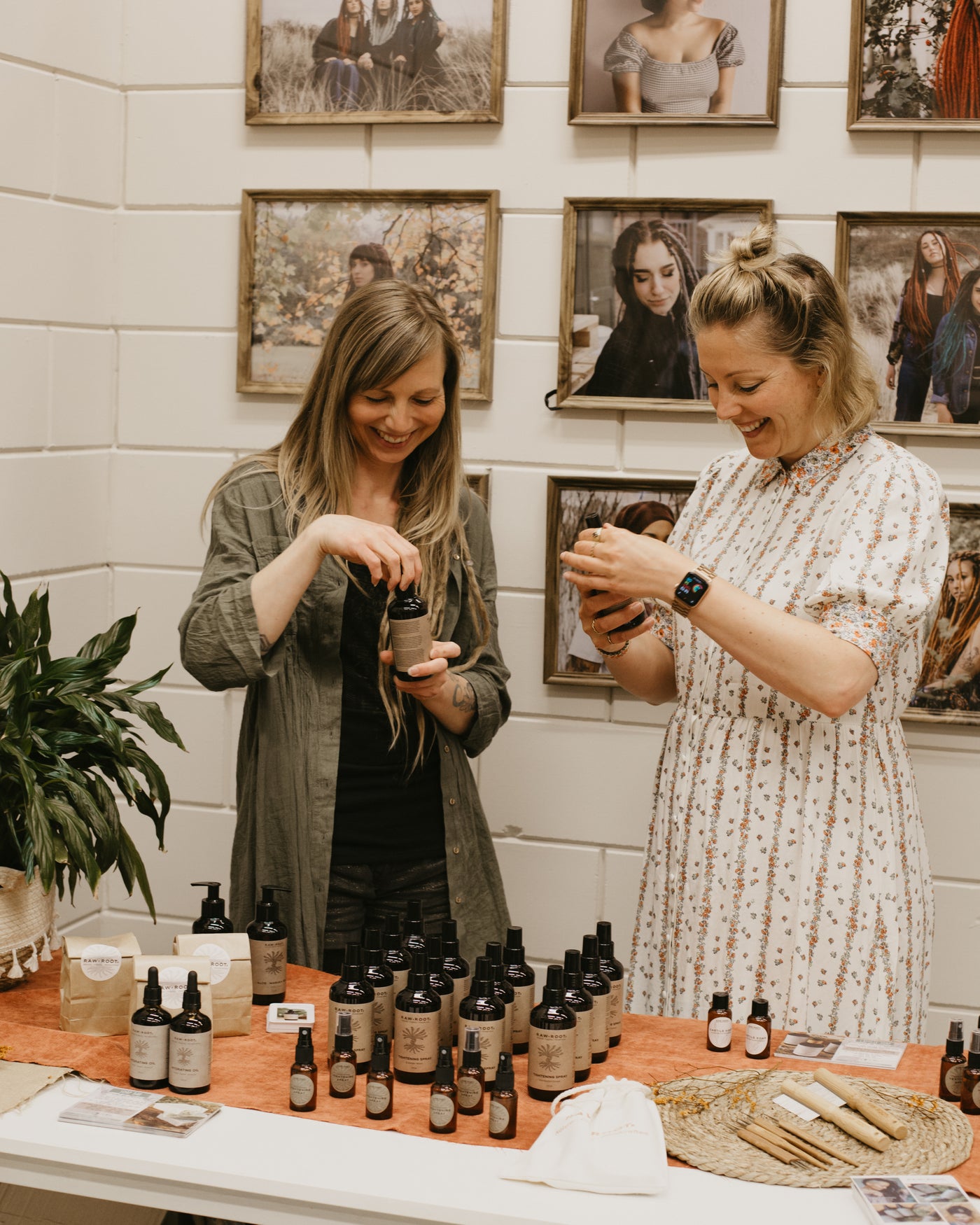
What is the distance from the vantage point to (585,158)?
2727 mm

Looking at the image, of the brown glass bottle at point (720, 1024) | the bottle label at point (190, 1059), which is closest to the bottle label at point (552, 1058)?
the brown glass bottle at point (720, 1024)

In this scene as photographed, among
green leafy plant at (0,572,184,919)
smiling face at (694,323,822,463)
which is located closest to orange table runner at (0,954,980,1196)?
green leafy plant at (0,572,184,919)

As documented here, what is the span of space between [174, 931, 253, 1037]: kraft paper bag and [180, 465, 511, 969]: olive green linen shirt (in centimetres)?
40

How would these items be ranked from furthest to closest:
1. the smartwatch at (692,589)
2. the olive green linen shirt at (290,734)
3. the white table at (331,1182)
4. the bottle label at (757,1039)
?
1. the olive green linen shirt at (290,734)
2. the smartwatch at (692,589)
3. the bottle label at (757,1039)
4. the white table at (331,1182)

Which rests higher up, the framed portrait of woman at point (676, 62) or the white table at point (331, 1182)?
the framed portrait of woman at point (676, 62)

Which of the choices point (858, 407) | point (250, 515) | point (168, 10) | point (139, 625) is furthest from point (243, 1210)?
point (168, 10)

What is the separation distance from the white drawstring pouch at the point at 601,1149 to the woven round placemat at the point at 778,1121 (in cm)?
4

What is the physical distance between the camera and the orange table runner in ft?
4.83

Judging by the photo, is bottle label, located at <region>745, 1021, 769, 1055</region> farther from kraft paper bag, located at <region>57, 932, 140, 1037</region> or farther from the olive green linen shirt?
kraft paper bag, located at <region>57, 932, 140, 1037</region>

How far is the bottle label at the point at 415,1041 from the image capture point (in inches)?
60.5

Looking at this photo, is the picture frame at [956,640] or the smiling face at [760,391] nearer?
the smiling face at [760,391]

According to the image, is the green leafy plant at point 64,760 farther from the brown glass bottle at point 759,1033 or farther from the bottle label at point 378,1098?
the brown glass bottle at point 759,1033

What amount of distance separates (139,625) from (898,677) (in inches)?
70.2

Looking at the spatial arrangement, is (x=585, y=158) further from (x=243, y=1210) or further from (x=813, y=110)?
(x=243, y=1210)
